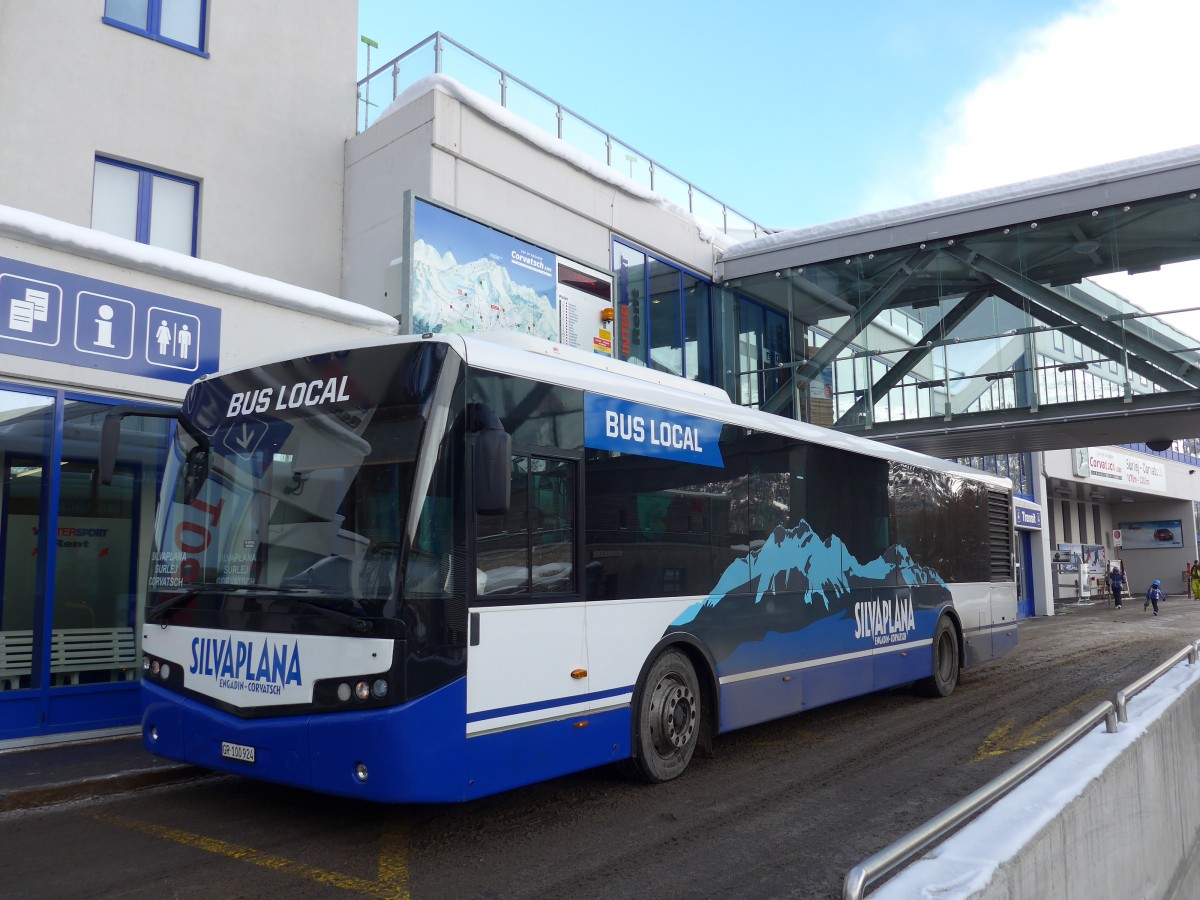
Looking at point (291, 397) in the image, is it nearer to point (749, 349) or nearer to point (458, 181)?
point (458, 181)

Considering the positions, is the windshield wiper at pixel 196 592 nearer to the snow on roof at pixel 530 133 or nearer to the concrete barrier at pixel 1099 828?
the concrete barrier at pixel 1099 828

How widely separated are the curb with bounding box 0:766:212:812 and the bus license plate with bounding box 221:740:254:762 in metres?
1.86

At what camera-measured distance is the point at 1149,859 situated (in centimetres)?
531

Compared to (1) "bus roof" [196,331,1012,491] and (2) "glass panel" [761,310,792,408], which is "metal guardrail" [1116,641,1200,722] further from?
(2) "glass panel" [761,310,792,408]

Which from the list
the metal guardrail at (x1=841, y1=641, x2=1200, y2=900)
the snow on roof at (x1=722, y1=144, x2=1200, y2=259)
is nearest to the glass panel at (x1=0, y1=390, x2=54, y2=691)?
the metal guardrail at (x1=841, y1=641, x2=1200, y2=900)

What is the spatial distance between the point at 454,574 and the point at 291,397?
1616 millimetres

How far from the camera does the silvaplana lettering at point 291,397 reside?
5.73m

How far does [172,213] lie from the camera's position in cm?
1305

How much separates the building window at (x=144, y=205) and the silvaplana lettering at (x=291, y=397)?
7511 mm

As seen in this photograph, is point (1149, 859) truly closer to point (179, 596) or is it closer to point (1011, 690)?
point (179, 596)

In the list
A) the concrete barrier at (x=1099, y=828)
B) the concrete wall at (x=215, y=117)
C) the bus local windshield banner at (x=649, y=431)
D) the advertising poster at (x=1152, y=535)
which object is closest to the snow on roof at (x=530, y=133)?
the concrete wall at (x=215, y=117)

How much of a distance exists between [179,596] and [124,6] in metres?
10.3

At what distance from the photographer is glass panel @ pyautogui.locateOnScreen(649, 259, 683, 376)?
60.2ft

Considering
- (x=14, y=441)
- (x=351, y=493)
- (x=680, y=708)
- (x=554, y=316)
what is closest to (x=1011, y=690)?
(x=680, y=708)
